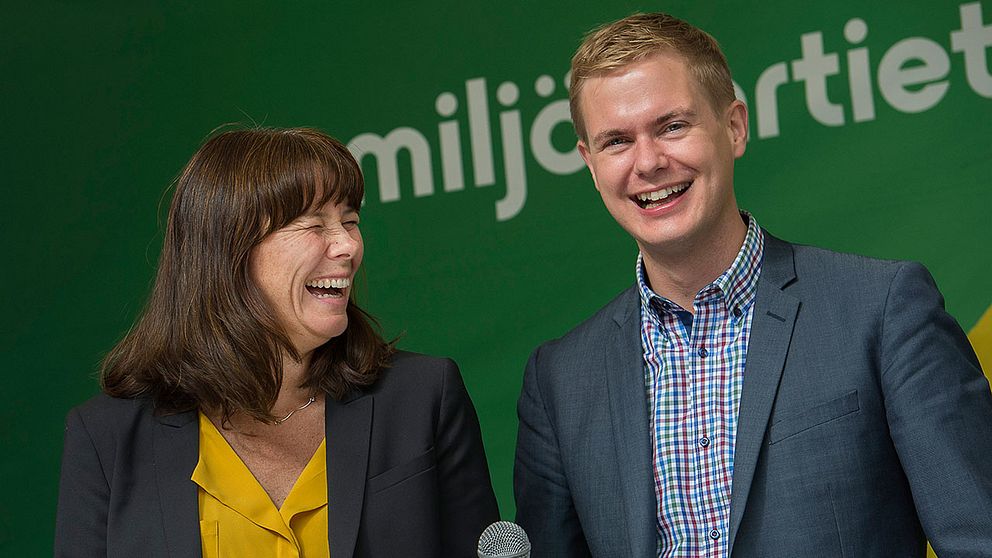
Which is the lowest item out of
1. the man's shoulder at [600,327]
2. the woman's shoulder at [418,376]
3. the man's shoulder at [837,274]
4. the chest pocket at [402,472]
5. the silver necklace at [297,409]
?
the chest pocket at [402,472]

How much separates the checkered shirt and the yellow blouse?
703 millimetres

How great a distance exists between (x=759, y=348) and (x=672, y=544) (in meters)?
0.43

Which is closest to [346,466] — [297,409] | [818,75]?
[297,409]

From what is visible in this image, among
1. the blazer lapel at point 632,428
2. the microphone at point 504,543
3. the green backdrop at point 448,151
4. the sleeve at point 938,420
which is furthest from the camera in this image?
the green backdrop at point 448,151

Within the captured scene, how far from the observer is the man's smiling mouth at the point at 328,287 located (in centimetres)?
283

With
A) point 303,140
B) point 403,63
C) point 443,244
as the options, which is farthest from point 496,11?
point 303,140

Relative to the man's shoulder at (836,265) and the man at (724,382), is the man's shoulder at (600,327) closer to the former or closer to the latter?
the man at (724,382)

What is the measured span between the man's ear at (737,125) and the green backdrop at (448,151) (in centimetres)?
109

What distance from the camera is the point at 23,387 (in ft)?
15.2

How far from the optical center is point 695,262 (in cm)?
277

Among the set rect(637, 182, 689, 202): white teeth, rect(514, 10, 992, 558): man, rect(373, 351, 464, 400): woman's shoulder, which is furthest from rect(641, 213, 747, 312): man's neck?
rect(373, 351, 464, 400): woman's shoulder

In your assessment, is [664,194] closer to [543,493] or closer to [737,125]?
[737,125]

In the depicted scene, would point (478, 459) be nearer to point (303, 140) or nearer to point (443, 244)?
point (303, 140)

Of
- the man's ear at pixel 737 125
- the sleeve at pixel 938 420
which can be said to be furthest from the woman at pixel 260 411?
the sleeve at pixel 938 420
